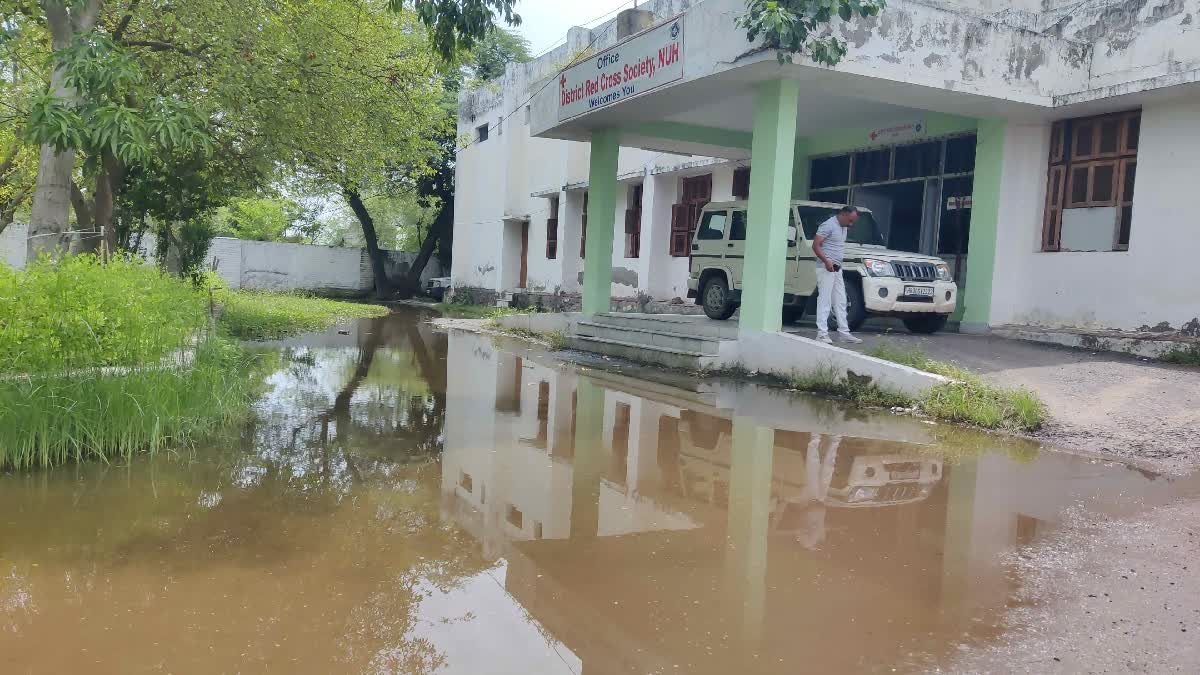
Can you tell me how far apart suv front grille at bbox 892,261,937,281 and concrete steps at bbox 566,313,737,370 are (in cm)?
218

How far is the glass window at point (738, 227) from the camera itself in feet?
40.2

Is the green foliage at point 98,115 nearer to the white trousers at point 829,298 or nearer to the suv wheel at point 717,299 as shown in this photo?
the white trousers at point 829,298

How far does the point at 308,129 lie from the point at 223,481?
27.5 feet

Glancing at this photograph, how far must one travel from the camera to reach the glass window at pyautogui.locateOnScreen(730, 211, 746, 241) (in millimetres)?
12242

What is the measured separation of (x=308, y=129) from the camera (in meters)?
12.1

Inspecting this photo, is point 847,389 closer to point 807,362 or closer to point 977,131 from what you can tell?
point 807,362

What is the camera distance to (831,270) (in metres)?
9.87

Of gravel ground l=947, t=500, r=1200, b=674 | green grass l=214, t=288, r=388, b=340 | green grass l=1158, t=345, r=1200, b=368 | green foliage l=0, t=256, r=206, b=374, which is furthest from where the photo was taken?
green grass l=214, t=288, r=388, b=340

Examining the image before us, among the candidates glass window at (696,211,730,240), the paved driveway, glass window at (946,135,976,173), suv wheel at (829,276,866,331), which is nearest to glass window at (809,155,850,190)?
glass window at (946,135,976,173)

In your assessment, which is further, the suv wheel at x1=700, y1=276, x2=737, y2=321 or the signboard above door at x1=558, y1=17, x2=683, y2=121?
the suv wheel at x1=700, y1=276, x2=737, y2=321

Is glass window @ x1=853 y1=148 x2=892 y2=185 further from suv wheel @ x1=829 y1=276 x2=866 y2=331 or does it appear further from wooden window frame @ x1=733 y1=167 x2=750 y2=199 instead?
suv wheel @ x1=829 y1=276 x2=866 y2=331

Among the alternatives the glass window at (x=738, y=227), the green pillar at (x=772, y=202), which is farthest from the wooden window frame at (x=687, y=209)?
the green pillar at (x=772, y=202)

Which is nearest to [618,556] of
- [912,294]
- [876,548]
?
[876,548]

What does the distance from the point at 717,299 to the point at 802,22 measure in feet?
16.0
